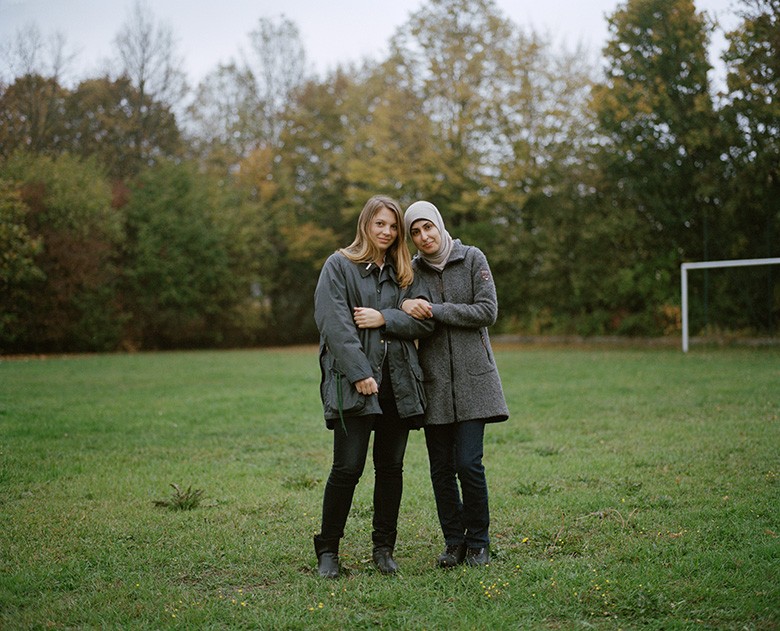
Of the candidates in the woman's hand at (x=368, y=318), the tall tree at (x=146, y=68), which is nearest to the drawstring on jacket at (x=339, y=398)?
the woman's hand at (x=368, y=318)

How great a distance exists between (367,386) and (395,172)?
23509mm

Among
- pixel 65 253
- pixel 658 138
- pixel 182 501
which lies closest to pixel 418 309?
pixel 182 501

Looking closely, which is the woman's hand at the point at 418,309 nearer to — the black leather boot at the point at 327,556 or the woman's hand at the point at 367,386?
the woman's hand at the point at 367,386

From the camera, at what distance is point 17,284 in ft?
74.4

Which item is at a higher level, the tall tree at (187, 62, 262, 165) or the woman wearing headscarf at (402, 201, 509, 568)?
the tall tree at (187, 62, 262, 165)

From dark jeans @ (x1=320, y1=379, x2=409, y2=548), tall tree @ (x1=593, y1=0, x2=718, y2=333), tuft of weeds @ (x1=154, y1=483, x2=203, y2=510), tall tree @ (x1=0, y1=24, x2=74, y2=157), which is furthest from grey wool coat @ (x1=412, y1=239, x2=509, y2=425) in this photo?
tall tree @ (x1=593, y1=0, x2=718, y2=333)

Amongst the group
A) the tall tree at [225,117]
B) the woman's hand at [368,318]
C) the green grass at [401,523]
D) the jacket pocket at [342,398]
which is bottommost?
the green grass at [401,523]

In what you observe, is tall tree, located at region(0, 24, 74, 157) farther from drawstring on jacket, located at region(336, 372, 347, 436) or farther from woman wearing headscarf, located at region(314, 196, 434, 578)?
drawstring on jacket, located at region(336, 372, 347, 436)

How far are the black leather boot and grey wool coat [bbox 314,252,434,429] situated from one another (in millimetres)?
660

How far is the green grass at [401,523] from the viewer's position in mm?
3609

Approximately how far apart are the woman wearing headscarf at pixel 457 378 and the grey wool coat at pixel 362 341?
0.13 metres

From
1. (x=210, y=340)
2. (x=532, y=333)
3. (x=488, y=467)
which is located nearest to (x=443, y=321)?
(x=488, y=467)

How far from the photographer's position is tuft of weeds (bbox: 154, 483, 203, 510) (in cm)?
556

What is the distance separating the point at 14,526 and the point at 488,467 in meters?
3.82
